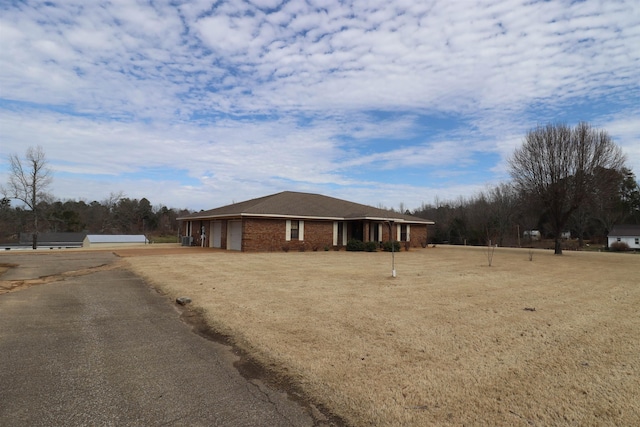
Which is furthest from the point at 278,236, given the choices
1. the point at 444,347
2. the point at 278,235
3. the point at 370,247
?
the point at 444,347

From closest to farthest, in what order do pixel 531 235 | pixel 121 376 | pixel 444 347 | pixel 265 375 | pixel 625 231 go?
pixel 121 376, pixel 265 375, pixel 444 347, pixel 625 231, pixel 531 235

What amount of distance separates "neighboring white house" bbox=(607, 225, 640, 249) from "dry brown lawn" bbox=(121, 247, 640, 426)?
154 ft

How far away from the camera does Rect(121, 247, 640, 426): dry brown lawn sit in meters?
3.40

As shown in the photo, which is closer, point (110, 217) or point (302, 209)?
point (302, 209)

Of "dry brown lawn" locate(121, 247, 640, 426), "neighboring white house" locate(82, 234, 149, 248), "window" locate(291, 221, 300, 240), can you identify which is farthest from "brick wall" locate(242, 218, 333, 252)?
"neighboring white house" locate(82, 234, 149, 248)

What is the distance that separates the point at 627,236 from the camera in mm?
47375

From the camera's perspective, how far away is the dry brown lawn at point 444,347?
340cm

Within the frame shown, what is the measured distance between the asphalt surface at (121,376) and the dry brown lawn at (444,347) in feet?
Result: 1.70

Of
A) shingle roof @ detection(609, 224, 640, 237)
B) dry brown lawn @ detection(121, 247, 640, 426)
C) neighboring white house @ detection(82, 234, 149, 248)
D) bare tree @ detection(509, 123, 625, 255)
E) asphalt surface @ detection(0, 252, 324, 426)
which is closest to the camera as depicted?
asphalt surface @ detection(0, 252, 324, 426)

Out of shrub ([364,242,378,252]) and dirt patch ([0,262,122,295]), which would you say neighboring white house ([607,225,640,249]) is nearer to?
shrub ([364,242,378,252])

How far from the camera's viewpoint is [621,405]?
3430mm

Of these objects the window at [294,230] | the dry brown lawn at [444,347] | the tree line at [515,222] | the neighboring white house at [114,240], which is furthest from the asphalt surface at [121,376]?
the tree line at [515,222]

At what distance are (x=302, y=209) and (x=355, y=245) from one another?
474 cm

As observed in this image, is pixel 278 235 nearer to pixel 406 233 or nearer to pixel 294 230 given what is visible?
pixel 294 230
